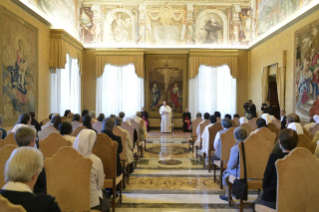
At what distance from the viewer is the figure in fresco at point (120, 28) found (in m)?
15.7

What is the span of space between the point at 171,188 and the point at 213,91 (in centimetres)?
1106

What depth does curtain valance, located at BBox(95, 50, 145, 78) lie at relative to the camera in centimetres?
1534

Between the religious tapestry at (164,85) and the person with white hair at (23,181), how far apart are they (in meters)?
14.3

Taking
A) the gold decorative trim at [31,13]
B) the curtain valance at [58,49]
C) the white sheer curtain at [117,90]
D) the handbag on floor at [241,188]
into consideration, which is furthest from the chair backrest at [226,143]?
the white sheer curtain at [117,90]

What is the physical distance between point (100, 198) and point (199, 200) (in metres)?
2.15

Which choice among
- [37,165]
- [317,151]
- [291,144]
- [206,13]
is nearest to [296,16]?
[206,13]

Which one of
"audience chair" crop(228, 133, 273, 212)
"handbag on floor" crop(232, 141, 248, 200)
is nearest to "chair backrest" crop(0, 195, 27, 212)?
"handbag on floor" crop(232, 141, 248, 200)

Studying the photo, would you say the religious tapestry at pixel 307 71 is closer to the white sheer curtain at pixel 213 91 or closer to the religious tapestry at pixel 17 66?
the white sheer curtain at pixel 213 91

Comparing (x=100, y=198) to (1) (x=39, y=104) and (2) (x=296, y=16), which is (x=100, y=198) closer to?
(1) (x=39, y=104)

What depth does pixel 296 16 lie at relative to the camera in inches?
388

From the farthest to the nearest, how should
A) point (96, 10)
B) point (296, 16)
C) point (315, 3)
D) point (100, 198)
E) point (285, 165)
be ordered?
point (96, 10) → point (296, 16) → point (315, 3) → point (100, 198) → point (285, 165)

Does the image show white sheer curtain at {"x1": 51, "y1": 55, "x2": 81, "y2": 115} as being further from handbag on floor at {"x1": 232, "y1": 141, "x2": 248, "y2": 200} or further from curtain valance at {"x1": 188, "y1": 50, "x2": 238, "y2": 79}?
handbag on floor at {"x1": 232, "y1": 141, "x2": 248, "y2": 200}

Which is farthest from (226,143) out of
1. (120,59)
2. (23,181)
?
(120,59)

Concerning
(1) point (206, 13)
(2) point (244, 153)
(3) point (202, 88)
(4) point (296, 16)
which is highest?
(1) point (206, 13)
